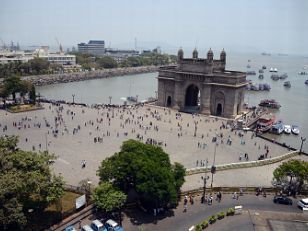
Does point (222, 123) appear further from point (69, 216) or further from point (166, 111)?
point (69, 216)

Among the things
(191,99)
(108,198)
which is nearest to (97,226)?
(108,198)

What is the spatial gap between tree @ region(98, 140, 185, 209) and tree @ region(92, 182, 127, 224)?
Result: 1.24 metres

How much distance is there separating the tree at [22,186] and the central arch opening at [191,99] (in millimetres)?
48447

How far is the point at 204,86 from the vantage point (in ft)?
221

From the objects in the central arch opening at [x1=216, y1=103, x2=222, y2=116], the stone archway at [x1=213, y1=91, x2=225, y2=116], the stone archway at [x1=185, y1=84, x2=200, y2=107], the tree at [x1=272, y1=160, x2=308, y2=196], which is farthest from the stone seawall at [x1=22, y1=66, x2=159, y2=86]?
the tree at [x1=272, y1=160, x2=308, y2=196]

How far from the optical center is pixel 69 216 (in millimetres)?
26531

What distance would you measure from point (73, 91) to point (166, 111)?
41207mm

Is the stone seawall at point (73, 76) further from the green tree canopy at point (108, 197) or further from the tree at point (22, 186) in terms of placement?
the green tree canopy at point (108, 197)

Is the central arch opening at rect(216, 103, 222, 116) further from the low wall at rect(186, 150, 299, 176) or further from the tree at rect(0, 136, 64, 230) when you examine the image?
the tree at rect(0, 136, 64, 230)

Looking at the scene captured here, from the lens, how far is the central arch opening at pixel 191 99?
2828 inches

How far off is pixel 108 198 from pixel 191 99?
5080cm

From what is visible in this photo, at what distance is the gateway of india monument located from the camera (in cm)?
6544

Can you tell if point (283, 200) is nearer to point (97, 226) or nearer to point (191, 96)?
point (97, 226)

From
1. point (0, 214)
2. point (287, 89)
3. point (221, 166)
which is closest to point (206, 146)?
point (221, 166)
